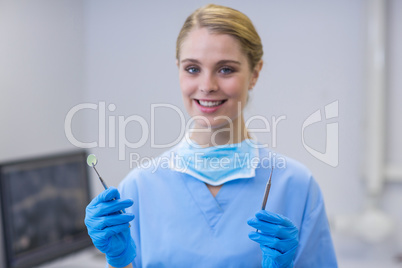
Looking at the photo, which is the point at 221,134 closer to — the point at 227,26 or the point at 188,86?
the point at 188,86

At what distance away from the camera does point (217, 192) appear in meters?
1.26

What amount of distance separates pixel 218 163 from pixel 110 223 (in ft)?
1.17

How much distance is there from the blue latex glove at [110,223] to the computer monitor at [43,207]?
754 millimetres

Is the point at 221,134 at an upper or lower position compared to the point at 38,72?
lower

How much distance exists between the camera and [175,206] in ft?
4.05

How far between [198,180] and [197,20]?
43cm

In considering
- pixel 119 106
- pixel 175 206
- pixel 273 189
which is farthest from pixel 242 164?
pixel 119 106

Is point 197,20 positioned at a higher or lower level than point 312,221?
higher

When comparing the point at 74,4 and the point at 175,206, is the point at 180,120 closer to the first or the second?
the point at 74,4

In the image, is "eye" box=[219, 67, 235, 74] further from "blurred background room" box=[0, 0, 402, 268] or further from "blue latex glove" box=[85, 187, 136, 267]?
"blurred background room" box=[0, 0, 402, 268]

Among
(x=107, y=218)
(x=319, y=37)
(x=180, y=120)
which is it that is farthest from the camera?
(x=180, y=120)

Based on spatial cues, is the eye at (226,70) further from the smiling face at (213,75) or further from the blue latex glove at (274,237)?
the blue latex glove at (274,237)
